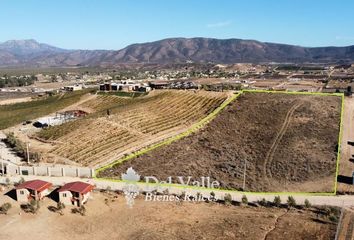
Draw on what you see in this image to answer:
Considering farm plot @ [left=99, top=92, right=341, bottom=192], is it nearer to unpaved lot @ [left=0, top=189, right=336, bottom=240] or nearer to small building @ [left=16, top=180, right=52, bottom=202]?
unpaved lot @ [left=0, top=189, right=336, bottom=240]

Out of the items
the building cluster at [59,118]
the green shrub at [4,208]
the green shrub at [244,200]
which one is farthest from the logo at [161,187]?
the building cluster at [59,118]

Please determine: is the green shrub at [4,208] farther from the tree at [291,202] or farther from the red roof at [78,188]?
the tree at [291,202]

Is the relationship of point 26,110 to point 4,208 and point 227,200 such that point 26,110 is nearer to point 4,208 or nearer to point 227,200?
point 4,208

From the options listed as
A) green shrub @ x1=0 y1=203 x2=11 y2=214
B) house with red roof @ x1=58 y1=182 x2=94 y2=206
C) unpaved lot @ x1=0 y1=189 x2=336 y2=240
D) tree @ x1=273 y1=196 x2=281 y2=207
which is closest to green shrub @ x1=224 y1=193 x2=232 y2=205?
unpaved lot @ x1=0 y1=189 x2=336 y2=240

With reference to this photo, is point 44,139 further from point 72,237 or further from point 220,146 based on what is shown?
point 72,237

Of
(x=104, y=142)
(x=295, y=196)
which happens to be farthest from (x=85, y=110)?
(x=295, y=196)
